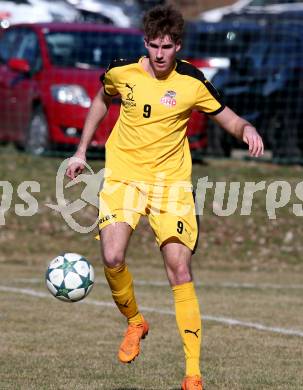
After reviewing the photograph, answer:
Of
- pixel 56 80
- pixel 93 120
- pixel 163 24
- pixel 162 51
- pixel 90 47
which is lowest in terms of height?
pixel 56 80

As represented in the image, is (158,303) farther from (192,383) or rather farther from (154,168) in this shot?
(192,383)

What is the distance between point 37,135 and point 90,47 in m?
1.46

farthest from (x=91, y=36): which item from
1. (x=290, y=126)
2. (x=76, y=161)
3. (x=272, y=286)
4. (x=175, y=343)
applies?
(x=76, y=161)

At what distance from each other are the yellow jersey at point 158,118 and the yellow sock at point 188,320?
64cm

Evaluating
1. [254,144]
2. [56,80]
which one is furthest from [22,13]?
[254,144]

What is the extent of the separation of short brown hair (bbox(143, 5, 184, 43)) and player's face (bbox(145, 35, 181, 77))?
0.02 metres

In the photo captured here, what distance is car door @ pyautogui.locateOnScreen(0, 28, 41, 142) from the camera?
17.0 m

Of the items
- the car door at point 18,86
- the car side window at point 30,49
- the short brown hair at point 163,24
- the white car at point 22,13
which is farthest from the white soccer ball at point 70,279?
the white car at point 22,13

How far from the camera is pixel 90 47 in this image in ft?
57.1

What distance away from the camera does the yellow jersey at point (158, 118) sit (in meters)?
7.22

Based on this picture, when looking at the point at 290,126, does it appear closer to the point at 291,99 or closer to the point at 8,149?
the point at 291,99

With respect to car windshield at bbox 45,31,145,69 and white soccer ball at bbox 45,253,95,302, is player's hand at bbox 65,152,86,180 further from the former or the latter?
car windshield at bbox 45,31,145,69

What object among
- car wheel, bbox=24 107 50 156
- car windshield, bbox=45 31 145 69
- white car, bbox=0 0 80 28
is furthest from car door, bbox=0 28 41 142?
white car, bbox=0 0 80 28

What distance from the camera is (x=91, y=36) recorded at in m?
17.6
